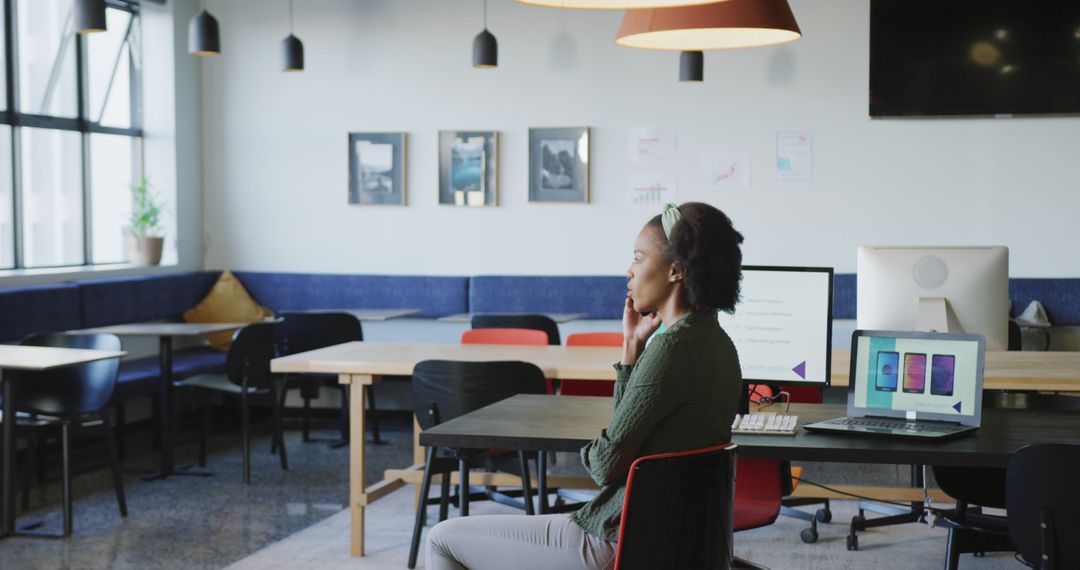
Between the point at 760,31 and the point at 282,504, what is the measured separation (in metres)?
3.12

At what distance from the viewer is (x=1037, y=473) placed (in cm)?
266

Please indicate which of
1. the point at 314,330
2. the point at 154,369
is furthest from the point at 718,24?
the point at 154,369

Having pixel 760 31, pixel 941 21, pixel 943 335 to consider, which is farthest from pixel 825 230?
pixel 943 335

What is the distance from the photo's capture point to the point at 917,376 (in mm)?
3182

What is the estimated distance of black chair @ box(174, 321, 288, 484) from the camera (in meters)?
6.15

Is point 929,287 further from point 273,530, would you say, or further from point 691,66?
point 691,66

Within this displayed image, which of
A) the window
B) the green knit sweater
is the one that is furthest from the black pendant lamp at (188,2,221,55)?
the green knit sweater

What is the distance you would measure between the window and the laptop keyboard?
18.3ft

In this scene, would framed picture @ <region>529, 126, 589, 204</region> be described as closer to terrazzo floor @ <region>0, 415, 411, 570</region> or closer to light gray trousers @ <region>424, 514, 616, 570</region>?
terrazzo floor @ <region>0, 415, 411, 570</region>

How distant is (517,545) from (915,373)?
125 cm

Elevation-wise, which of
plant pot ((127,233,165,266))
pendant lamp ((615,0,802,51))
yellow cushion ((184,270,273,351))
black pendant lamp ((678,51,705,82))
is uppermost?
black pendant lamp ((678,51,705,82))

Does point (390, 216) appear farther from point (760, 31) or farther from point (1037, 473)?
point (1037, 473)

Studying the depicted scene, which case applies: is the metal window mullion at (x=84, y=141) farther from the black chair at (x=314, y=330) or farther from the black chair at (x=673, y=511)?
the black chair at (x=673, y=511)

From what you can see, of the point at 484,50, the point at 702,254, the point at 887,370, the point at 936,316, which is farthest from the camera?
the point at 484,50
